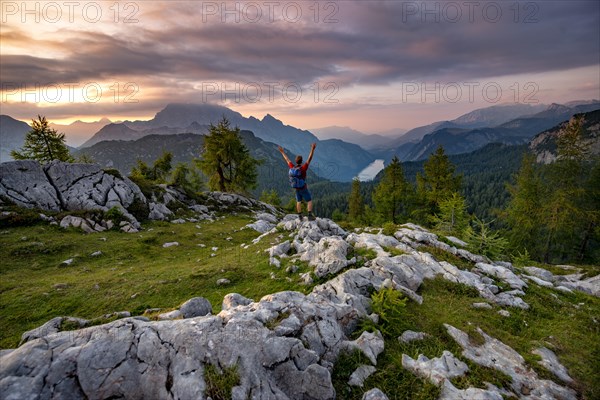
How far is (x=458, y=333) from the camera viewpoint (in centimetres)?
886

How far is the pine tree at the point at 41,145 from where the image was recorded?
141ft

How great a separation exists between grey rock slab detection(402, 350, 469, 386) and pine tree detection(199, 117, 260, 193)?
45565mm

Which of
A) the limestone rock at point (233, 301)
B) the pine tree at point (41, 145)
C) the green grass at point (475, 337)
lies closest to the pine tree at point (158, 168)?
the pine tree at point (41, 145)

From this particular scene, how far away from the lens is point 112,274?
1578cm

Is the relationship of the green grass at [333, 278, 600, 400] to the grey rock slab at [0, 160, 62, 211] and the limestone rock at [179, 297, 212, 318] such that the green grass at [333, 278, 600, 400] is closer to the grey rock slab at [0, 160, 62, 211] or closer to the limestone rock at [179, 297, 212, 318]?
Result: the limestone rock at [179, 297, 212, 318]

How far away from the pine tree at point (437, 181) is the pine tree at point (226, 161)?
100 ft

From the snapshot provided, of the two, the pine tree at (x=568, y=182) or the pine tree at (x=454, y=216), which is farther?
the pine tree at (x=568, y=182)

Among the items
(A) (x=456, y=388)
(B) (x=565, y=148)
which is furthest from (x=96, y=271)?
(B) (x=565, y=148)

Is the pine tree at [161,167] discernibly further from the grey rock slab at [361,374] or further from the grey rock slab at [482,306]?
the grey rock slab at [361,374]

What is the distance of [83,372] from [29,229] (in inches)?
959

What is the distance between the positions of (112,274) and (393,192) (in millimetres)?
42168

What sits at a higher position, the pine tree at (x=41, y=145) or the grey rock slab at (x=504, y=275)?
the pine tree at (x=41, y=145)

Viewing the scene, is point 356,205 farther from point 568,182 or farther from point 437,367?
point 437,367

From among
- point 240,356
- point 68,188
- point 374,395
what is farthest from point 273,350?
point 68,188
